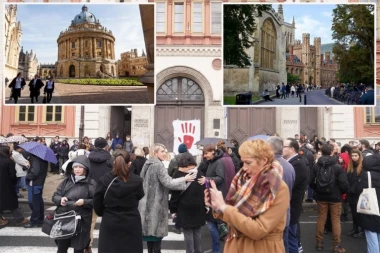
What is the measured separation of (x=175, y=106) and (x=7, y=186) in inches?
515

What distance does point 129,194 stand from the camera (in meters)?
5.06

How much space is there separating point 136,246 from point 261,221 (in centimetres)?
Result: 252

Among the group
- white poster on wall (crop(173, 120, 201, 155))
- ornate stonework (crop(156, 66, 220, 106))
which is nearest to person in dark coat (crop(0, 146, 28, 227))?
white poster on wall (crop(173, 120, 201, 155))

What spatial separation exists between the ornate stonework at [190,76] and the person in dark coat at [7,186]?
12.1 metres

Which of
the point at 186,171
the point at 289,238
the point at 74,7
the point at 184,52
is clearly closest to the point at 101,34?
the point at 74,7

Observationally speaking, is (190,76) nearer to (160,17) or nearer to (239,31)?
(160,17)

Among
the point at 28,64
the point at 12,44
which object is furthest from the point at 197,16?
the point at 12,44

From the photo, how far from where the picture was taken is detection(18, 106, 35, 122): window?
2117cm

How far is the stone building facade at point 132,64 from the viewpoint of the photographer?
15.0 m

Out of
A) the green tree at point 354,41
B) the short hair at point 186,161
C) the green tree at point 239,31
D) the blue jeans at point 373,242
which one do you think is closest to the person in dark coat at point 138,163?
the short hair at point 186,161

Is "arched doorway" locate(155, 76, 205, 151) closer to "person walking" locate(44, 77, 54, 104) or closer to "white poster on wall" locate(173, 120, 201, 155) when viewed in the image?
"white poster on wall" locate(173, 120, 201, 155)

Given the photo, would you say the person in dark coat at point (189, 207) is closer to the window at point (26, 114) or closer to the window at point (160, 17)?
the window at point (160, 17)

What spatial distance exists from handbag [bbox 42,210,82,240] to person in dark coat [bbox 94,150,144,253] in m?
0.65

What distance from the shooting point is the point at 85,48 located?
1426 centimetres
